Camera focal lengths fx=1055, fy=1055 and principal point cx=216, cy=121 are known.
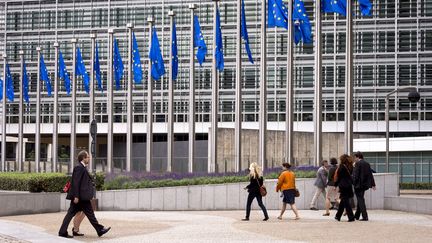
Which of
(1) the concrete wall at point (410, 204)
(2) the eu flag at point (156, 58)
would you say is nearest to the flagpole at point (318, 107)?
(1) the concrete wall at point (410, 204)

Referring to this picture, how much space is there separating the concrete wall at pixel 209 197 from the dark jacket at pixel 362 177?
781cm

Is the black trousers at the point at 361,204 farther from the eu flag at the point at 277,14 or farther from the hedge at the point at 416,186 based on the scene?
the hedge at the point at 416,186

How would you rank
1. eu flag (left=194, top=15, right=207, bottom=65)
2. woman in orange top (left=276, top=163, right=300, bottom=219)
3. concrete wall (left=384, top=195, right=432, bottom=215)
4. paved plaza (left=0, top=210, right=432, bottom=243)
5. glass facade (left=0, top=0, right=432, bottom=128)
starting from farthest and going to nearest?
glass facade (left=0, top=0, right=432, bottom=128), eu flag (left=194, top=15, right=207, bottom=65), concrete wall (left=384, top=195, right=432, bottom=215), woman in orange top (left=276, top=163, right=300, bottom=219), paved plaza (left=0, top=210, right=432, bottom=243)

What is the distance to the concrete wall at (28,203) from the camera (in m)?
31.0

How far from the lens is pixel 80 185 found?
21703mm

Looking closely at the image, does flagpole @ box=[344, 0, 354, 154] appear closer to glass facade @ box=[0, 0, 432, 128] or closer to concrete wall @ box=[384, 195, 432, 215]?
concrete wall @ box=[384, 195, 432, 215]

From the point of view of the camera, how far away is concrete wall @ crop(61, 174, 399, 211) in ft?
117

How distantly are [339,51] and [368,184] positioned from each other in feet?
164

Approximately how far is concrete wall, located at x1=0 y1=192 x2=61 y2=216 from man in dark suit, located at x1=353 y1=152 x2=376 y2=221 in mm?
10193

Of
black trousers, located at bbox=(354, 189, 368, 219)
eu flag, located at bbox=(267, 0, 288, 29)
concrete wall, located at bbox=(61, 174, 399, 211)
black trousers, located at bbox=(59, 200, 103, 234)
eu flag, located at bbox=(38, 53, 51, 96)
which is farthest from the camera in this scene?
eu flag, located at bbox=(38, 53, 51, 96)

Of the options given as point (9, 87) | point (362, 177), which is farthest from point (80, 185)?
point (9, 87)

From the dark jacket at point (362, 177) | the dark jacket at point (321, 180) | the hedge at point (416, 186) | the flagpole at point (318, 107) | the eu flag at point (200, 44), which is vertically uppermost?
the eu flag at point (200, 44)

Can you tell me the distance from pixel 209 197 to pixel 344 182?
928 cm

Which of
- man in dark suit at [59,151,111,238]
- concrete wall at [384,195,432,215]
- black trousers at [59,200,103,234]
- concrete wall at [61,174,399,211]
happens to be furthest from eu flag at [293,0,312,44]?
black trousers at [59,200,103,234]
